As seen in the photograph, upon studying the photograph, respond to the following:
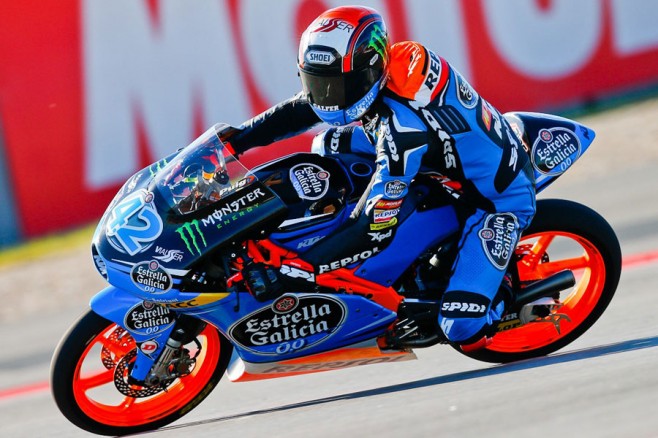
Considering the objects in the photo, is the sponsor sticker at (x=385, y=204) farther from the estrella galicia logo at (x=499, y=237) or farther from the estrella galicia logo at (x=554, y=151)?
the estrella galicia logo at (x=554, y=151)

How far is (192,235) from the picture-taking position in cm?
517

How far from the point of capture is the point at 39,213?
10961mm

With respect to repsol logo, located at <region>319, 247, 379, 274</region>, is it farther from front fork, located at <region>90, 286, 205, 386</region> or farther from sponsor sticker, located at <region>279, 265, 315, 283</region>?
front fork, located at <region>90, 286, 205, 386</region>

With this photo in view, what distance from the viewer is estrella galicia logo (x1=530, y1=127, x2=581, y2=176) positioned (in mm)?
5750

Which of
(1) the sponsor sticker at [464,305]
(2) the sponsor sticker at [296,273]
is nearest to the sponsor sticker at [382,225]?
(2) the sponsor sticker at [296,273]

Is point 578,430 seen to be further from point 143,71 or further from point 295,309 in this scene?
point 143,71

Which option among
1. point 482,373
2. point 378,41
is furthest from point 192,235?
point 482,373

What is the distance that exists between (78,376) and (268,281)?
41.2 inches

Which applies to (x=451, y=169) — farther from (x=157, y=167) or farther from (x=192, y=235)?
(x=157, y=167)

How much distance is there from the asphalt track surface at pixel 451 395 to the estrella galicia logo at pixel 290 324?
35 centimetres

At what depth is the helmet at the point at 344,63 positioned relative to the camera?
5.02 meters

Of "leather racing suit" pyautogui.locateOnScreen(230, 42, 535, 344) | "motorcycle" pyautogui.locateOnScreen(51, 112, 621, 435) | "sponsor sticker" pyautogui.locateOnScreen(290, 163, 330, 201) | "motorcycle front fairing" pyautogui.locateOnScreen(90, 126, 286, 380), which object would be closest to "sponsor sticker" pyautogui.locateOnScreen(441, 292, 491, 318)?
"leather racing suit" pyautogui.locateOnScreen(230, 42, 535, 344)

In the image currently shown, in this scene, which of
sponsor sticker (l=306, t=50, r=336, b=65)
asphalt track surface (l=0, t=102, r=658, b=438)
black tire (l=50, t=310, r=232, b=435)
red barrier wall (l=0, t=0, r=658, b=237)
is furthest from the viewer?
red barrier wall (l=0, t=0, r=658, b=237)

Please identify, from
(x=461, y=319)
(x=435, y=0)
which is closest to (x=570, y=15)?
(x=435, y=0)
